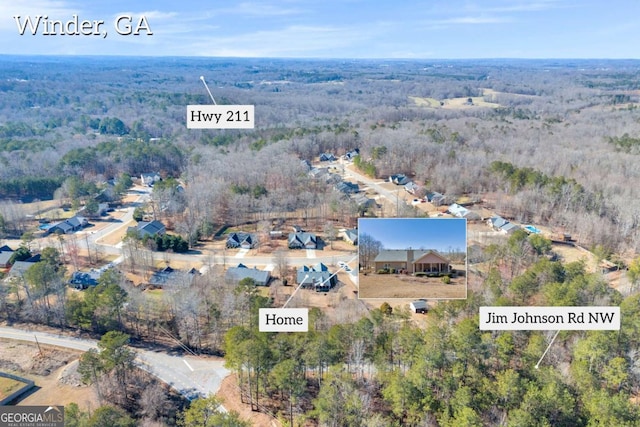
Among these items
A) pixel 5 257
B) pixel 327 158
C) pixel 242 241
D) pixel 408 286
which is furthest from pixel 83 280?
pixel 327 158

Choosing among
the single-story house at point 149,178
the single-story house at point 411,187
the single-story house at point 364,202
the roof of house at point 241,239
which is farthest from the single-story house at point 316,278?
the single-story house at point 149,178

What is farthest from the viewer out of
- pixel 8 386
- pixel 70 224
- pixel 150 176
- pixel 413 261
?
pixel 150 176

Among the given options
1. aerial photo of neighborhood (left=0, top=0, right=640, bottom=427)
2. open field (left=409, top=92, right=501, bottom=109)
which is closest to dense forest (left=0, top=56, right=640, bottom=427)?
aerial photo of neighborhood (left=0, top=0, right=640, bottom=427)

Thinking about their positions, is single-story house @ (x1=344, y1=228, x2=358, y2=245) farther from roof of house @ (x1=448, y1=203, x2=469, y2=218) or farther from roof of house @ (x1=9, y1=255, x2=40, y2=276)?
roof of house @ (x1=9, y1=255, x2=40, y2=276)

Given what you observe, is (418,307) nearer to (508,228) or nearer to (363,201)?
(508,228)

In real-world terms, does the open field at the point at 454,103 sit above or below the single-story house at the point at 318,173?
above

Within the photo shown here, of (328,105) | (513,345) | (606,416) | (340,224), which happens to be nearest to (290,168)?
(340,224)

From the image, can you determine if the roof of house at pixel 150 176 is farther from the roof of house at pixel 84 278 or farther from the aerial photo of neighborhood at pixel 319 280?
the roof of house at pixel 84 278
